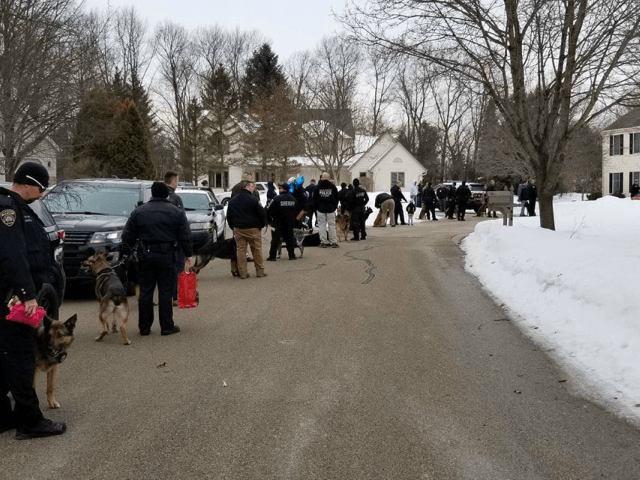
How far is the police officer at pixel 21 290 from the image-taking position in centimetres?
473

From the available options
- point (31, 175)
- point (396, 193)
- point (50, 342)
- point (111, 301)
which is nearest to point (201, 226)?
point (111, 301)

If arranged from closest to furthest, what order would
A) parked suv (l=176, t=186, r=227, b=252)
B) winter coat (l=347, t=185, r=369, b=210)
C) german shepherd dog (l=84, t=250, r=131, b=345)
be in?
german shepherd dog (l=84, t=250, r=131, b=345) → parked suv (l=176, t=186, r=227, b=252) → winter coat (l=347, t=185, r=369, b=210)

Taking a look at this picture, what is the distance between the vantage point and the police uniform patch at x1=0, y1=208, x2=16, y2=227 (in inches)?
185

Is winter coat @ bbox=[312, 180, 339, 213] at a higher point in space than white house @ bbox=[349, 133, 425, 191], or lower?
lower

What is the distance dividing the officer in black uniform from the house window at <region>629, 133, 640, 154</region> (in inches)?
1961

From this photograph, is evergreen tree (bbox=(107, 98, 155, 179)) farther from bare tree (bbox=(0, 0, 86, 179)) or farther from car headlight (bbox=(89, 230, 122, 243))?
car headlight (bbox=(89, 230, 122, 243))

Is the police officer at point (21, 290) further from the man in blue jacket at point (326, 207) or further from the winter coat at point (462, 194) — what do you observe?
Answer: the winter coat at point (462, 194)

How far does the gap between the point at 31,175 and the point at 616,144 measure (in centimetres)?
5509

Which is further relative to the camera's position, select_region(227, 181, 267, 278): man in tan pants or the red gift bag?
select_region(227, 181, 267, 278): man in tan pants

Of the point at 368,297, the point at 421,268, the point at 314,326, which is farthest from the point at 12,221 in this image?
the point at 421,268

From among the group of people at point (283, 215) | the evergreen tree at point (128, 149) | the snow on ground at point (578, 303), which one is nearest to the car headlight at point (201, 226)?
the group of people at point (283, 215)

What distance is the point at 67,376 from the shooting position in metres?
6.59

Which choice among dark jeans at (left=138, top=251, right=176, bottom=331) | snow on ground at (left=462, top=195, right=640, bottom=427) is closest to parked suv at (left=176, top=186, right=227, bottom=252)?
snow on ground at (left=462, top=195, right=640, bottom=427)

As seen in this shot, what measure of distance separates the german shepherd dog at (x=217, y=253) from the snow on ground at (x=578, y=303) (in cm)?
485
